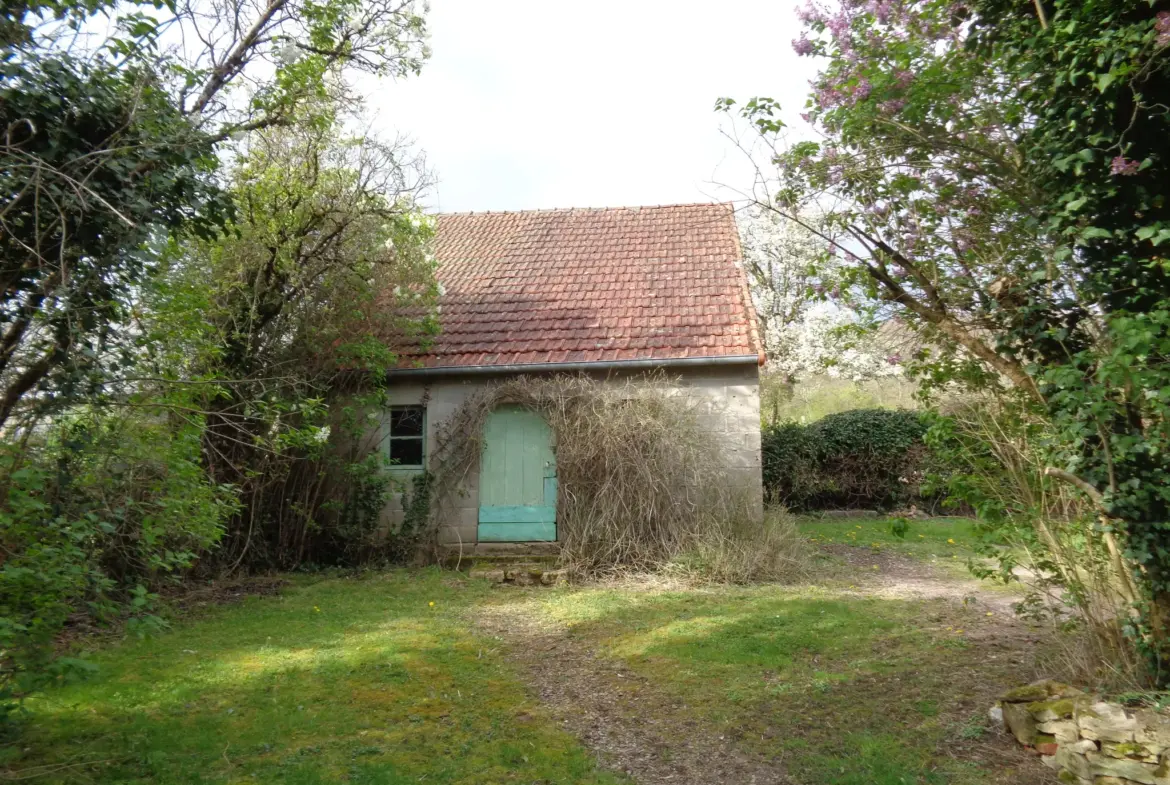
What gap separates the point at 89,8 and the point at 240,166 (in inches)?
209

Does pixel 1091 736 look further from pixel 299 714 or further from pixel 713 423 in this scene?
pixel 713 423

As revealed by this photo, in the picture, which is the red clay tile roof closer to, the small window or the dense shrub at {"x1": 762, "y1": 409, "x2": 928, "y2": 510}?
the small window

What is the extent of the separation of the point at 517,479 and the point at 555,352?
1.91m

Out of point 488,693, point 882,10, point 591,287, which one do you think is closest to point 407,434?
point 591,287

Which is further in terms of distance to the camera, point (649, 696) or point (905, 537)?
point (905, 537)

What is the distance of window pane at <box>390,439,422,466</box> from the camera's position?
1174cm

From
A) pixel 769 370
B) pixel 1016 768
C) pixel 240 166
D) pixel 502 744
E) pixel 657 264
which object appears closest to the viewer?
pixel 1016 768

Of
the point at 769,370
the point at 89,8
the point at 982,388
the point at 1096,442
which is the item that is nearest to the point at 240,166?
the point at 89,8

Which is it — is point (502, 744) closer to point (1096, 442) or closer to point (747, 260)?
point (1096, 442)

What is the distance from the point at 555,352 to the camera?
11367mm

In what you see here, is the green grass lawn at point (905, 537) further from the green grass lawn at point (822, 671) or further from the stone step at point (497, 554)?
the stone step at point (497, 554)

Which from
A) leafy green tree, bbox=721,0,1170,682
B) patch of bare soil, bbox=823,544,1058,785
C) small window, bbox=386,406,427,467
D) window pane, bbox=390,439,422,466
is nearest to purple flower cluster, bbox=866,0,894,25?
leafy green tree, bbox=721,0,1170,682

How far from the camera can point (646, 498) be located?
392 inches

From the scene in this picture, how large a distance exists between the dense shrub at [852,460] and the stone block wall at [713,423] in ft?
16.8
